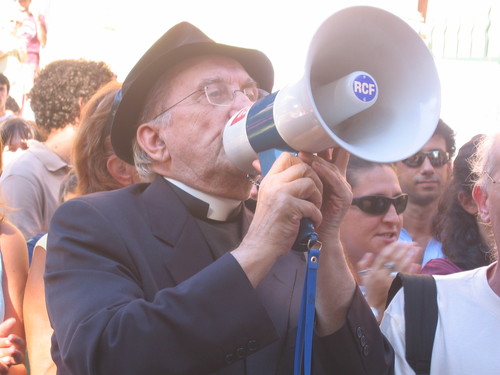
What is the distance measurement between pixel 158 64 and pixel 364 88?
2.41 ft

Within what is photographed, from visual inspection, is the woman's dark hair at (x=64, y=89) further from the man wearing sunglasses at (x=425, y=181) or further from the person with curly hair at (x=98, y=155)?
the man wearing sunglasses at (x=425, y=181)

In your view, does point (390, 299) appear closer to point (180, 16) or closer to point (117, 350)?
point (117, 350)

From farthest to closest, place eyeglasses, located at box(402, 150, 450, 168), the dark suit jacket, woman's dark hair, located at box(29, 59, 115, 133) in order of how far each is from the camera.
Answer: eyeglasses, located at box(402, 150, 450, 168)
woman's dark hair, located at box(29, 59, 115, 133)
the dark suit jacket

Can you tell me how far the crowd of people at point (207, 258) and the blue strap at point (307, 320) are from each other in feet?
0.31

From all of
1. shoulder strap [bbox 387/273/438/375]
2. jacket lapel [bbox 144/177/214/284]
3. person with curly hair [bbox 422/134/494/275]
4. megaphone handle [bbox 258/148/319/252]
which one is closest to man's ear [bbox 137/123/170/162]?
jacket lapel [bbox 144/177/214/284]

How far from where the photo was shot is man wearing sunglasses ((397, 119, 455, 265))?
3.89 meters

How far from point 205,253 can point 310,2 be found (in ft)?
26.9

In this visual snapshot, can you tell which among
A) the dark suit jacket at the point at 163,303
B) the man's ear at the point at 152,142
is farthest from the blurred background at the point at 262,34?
the dark suit jacket at the point at 163,303

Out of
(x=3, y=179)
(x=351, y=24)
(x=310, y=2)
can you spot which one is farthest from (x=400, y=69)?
(x=310, y=2)

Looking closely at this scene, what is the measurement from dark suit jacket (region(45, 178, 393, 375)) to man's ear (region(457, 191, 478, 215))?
49.4 inches

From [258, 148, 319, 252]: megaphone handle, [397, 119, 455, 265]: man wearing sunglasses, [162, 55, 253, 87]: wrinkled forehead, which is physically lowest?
[397, 119, 455, 265]: man wearing sunglasses

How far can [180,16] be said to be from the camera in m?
8.47

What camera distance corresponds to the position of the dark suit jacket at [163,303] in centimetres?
146

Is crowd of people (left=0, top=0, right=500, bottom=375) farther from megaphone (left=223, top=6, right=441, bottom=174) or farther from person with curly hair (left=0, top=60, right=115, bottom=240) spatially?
person with curly hair (left=0, top=60, right=115, bottom=240)
